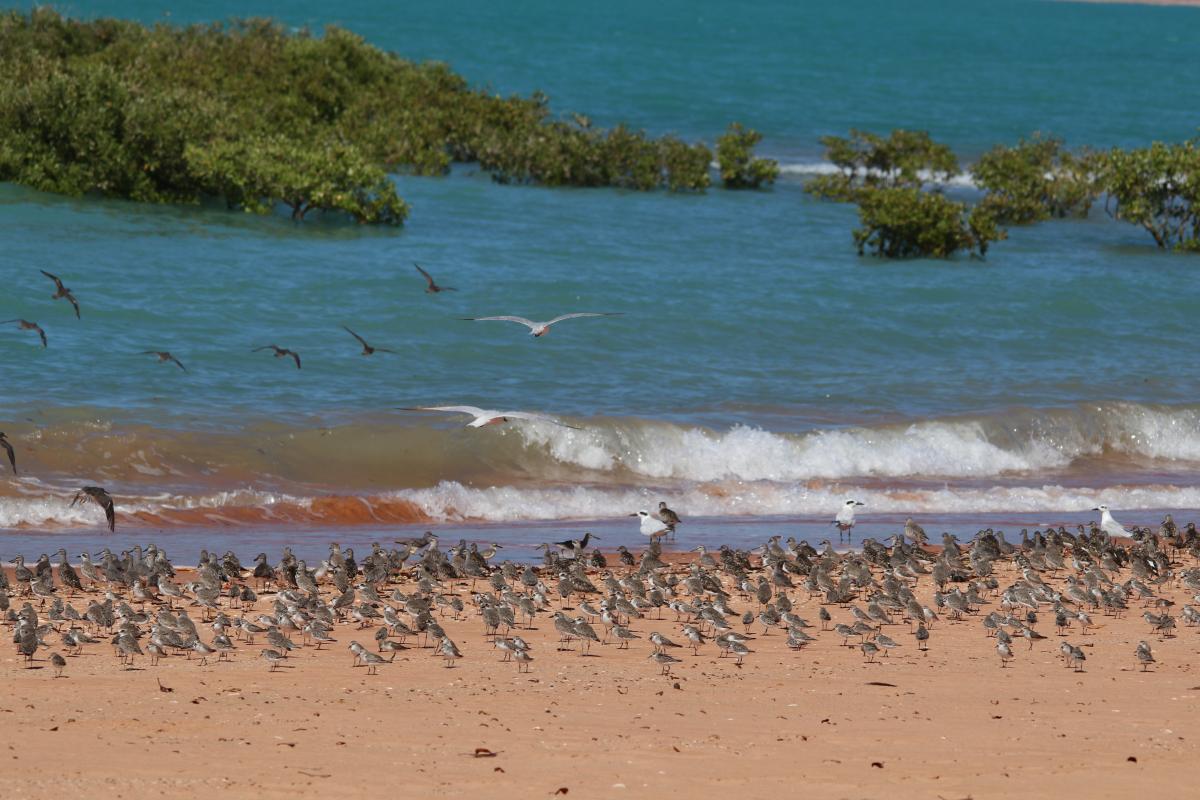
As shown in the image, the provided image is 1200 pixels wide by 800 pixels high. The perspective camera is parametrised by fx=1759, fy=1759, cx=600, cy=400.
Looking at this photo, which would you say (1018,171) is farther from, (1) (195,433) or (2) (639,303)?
(1) (195,433)

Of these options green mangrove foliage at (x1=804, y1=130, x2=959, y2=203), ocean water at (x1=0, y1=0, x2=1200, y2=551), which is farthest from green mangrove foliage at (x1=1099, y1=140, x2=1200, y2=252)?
green mangrove foliage at (x1=804, y1=130, x2=959, y2=203)

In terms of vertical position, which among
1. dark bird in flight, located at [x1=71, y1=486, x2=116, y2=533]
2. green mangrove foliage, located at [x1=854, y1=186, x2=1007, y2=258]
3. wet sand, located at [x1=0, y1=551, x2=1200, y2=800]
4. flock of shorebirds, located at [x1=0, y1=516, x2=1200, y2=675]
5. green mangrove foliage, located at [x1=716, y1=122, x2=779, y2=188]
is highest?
green mangrove foliage, located at [x1=716, y1=122, x2=779, y2=188]

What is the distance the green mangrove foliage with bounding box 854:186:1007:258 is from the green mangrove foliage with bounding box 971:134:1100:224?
5.23m

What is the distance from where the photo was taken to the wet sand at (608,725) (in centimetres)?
975

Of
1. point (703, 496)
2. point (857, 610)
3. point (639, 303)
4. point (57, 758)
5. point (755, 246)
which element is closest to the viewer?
point (57, 758)

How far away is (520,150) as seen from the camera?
43.6 m

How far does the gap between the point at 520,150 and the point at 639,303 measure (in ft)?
45.2

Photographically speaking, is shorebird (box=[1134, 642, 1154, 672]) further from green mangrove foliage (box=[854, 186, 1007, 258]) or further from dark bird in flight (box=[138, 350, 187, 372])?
green mangrove foliage (box=[854, 186, 1007, 258])

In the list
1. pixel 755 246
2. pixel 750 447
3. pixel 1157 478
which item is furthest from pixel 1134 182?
pixel 750 447

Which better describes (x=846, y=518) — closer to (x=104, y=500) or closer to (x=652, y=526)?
(x=652, y=526)

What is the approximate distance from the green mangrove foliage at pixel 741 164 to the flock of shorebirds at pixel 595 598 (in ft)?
96.3

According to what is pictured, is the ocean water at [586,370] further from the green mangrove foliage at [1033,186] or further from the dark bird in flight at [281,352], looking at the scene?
the green mangrove foliage at [1033,186]

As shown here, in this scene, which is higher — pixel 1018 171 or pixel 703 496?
pixel 1018 171

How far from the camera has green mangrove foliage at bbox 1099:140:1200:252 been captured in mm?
38688
